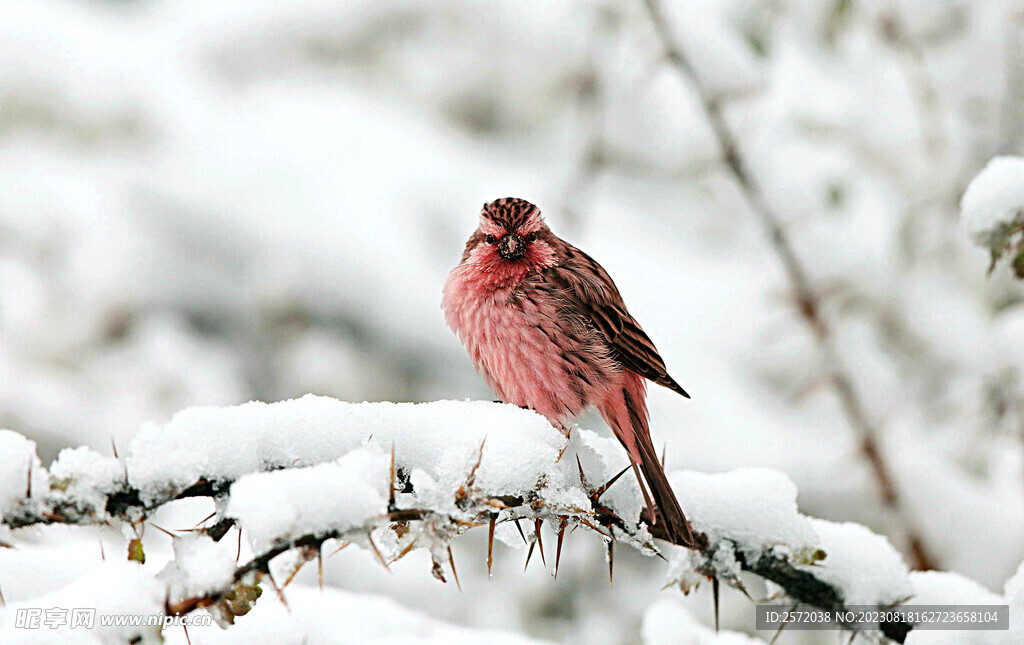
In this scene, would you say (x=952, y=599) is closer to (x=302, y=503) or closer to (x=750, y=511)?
(x=750, y=511)

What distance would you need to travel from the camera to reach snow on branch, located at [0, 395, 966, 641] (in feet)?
5.05

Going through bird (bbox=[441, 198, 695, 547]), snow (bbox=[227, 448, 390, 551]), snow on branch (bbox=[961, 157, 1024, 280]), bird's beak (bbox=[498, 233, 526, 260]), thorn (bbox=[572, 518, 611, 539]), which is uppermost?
bird's beak (bbox=[498, 233, 526, 260])

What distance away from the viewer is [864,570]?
2049 millimetres

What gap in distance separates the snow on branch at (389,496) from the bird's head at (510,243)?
1710mm

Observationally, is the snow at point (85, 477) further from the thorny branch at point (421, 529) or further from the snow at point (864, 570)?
the snow at point (864, 570)

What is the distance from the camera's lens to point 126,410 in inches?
249

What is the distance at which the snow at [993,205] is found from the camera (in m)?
2.10

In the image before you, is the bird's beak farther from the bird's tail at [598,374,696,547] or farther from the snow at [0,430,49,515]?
the snow at [0,430,49,515]

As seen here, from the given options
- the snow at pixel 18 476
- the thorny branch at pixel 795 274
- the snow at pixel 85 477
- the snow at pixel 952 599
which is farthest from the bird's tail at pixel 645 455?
the snow at pixel 18 476

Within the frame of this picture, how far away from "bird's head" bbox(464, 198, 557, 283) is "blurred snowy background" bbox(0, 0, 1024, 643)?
43 cm

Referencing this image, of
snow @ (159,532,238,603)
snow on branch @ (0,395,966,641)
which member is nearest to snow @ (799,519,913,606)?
snow on branch @ (0,395,966,641)

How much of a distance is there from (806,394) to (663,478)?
2041 millimetres

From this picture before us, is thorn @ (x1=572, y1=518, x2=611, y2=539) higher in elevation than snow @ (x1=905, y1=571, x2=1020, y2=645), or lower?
higher

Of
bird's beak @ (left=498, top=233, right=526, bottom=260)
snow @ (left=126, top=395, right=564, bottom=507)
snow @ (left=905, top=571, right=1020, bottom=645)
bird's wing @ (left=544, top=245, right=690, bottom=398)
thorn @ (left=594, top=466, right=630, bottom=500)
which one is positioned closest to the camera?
snow @ (left=126, top=395, right=564, bottom=507)
